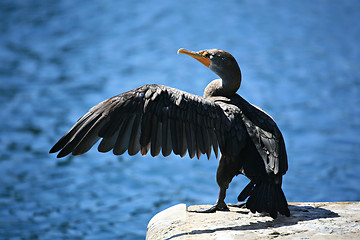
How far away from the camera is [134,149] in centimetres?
358

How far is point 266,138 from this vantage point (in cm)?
A: 370

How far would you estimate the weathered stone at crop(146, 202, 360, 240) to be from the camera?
336cm

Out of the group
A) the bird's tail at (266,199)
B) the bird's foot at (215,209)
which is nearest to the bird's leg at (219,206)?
the bird's foot at (215,209)

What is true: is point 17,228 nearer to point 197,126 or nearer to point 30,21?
point 197,126

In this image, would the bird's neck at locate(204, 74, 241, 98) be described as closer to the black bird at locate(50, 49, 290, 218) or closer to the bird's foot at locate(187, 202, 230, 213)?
the black bird at locate(50, 49, 290, 218)

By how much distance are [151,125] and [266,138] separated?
83cm

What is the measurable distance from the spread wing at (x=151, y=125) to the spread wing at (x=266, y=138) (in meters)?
0.20

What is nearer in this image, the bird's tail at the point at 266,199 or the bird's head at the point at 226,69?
the bird's tail at the point at 266,199

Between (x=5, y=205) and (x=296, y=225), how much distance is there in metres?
4.73

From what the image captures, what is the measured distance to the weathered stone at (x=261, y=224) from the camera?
11.0 feet

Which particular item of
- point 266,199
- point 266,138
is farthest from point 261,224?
point 266,138

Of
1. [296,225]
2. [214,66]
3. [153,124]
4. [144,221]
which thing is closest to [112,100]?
[153,124]

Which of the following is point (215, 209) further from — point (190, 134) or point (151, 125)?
point (151, 125)

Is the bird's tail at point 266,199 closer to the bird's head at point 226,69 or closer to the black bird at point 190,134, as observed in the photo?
the black bird at point 190,134
